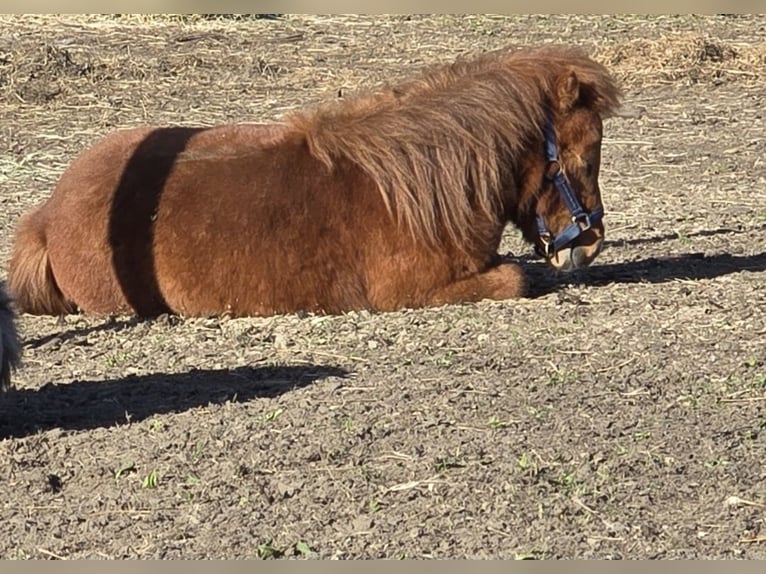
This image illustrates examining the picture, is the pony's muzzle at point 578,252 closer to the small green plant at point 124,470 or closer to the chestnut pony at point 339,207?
the chestnut pony at point 339,207

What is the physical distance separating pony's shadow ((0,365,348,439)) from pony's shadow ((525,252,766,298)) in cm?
177

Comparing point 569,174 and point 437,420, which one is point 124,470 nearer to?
point 437,420

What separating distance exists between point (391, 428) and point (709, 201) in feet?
16.4

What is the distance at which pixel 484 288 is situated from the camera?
7293mm

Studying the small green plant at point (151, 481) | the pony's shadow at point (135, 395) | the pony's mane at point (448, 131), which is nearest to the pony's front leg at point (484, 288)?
the pony's mane at point (448, 131)

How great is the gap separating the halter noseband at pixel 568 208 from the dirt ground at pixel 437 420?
0.26 metres

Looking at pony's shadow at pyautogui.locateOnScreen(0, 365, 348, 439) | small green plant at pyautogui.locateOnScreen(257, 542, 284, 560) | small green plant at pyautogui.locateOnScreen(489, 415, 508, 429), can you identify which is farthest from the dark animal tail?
small green plant at pyautogui.locateOnScreen(489, 415, 508, 429)

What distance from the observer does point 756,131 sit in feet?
40.0

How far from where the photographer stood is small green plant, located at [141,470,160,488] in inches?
200

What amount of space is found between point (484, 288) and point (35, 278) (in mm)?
2144

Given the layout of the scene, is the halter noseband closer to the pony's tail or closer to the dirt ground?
the dirt ground

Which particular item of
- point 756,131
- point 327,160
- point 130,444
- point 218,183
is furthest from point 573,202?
point 756,131

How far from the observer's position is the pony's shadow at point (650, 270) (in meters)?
7.82

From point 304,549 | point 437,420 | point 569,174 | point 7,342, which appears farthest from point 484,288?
point 304,549
